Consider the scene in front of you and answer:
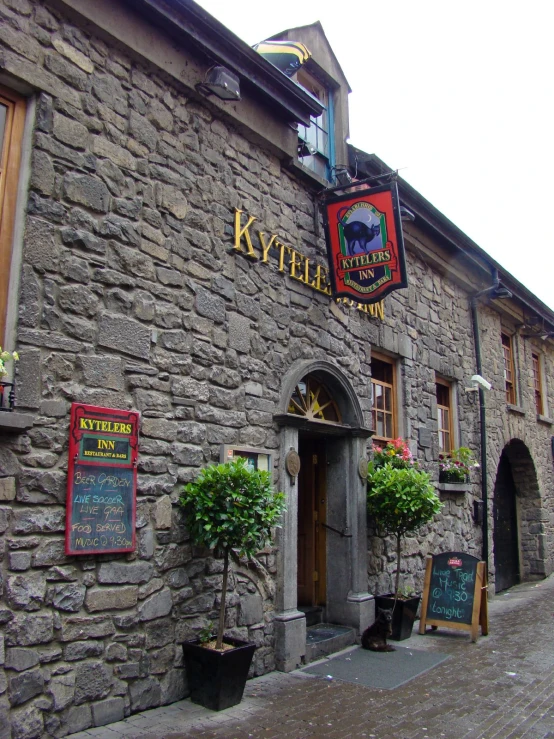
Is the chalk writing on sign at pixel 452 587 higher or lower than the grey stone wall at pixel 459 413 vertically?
lower

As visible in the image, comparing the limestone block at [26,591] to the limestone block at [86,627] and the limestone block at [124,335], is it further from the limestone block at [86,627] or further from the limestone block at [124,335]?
the limestone block at [124,335]

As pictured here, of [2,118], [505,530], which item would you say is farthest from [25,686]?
[505,530]

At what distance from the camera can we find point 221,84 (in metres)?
5.60

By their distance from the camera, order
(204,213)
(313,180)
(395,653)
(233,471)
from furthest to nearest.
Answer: (313,180)
(395,653)
(204,213)
(233,471)

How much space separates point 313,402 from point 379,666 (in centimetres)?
272

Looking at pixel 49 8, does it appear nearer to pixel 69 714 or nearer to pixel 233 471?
pixel 233 471

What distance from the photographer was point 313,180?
7.29 metres

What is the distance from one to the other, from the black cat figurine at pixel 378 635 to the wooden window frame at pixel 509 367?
715 cm

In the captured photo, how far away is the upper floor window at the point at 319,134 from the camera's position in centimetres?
779

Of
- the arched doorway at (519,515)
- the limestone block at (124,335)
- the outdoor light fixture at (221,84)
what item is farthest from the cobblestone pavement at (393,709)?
→ the arched doorway at (519,515)

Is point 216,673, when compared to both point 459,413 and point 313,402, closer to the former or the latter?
point 313,402

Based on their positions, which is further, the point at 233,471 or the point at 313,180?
the point at 313,180

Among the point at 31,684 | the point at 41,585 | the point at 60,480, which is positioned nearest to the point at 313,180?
the point at 60,480

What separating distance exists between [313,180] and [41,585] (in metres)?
5.11
